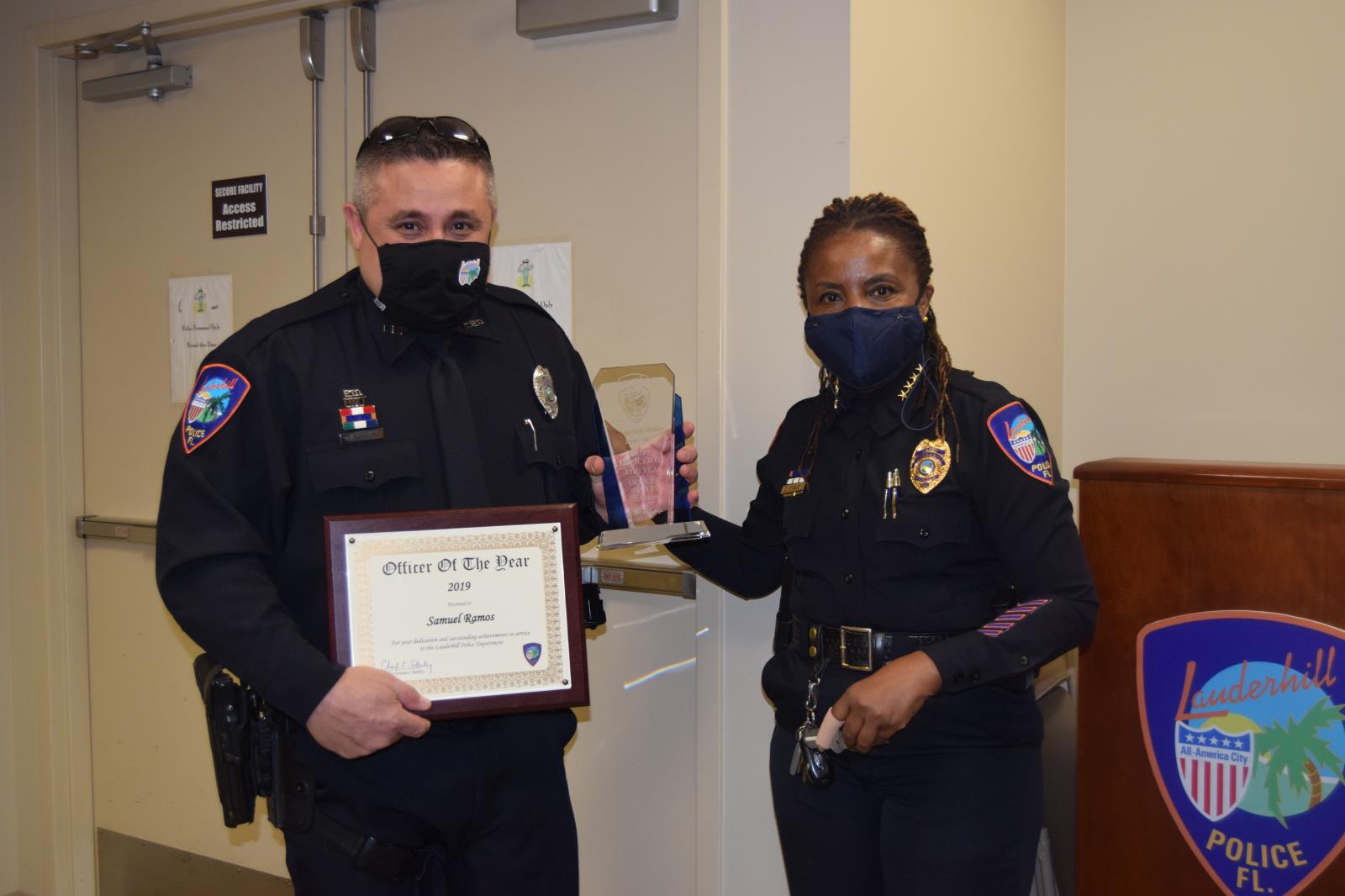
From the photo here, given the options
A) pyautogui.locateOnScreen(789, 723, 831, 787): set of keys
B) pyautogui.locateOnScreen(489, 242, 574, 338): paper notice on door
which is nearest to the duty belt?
pyautogui.locateOnScreen(789, 723, 831, 787): set of keys

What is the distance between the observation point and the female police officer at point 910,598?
1.55 m

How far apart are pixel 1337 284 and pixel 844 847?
7.10ft

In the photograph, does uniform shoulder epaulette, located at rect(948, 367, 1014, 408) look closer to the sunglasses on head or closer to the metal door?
the sunglasses on head

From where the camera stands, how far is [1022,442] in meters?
1.64

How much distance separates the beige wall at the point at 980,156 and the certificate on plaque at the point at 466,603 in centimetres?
106

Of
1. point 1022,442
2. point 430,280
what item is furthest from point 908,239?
point 430,280

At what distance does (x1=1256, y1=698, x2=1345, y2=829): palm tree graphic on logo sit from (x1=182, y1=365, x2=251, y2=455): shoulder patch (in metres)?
1.99

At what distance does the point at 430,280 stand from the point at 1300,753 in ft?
6.12

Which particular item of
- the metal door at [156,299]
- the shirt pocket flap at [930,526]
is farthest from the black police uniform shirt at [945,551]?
the metal door at [156,299]

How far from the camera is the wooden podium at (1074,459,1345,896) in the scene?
206 centimetres

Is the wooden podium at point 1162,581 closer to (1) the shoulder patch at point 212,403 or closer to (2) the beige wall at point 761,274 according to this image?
(2) the beige wall at point 761,274

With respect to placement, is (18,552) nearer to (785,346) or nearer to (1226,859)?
(785,346)

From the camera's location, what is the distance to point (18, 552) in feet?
11.2

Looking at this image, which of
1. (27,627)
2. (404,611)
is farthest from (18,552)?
(404,611)
